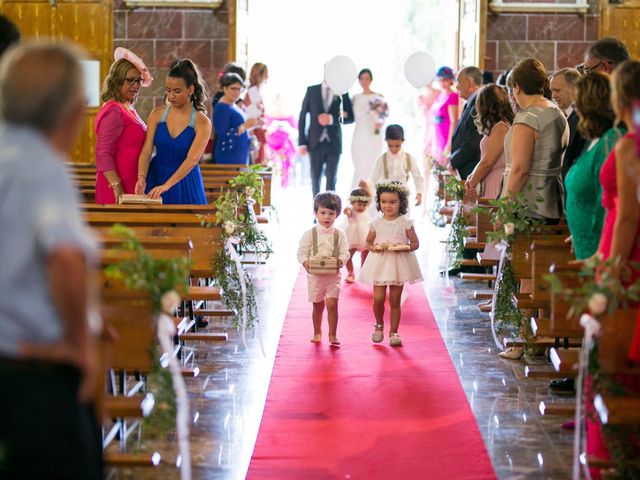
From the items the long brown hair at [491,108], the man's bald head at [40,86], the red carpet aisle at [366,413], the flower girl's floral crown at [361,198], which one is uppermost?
the long brown hair at [491,108]

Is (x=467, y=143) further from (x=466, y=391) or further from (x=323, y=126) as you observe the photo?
(x=323, y=126)

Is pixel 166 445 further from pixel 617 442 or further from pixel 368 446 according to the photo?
pixel 617 442

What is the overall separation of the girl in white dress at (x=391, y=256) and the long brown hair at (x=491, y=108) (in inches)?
48.5

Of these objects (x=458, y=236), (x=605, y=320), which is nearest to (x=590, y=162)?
(x=605, y=320)

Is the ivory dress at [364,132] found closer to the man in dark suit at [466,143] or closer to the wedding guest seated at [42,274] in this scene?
the man in dark suit at [466,143]

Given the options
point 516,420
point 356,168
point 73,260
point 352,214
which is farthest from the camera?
point 356,168

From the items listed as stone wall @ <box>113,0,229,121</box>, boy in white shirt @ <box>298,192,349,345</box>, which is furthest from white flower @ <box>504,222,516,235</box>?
stone wall @ <box>113,0,229,121</box>

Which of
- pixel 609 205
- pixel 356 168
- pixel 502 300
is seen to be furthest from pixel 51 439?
pixel 356 168

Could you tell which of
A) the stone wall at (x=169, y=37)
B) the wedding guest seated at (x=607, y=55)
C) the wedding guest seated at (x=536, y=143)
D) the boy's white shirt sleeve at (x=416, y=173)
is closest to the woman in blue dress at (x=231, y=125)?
the boy's white shirt sleeve at (x=416, y=173)

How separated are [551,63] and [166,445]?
11.0 metres

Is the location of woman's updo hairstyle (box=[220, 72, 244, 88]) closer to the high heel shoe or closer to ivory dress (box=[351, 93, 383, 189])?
ivory dress (box=[351, 93, 383, 189])

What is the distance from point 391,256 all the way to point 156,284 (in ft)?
11.2

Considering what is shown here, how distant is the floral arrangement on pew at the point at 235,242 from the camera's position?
6.62 metres

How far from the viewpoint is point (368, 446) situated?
17.0 ft
